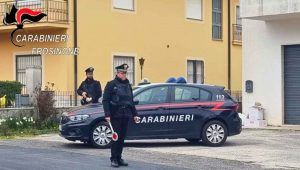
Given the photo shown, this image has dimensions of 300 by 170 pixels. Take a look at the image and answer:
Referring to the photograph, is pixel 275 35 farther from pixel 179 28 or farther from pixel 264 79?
pixel 179 28

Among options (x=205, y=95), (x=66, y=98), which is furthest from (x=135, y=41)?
(x=205, y=95)

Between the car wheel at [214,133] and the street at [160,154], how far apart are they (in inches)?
9.4

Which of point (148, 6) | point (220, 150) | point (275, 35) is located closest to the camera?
point (220, 150)

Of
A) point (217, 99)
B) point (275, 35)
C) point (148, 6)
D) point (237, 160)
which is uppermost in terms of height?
point (148, 6)

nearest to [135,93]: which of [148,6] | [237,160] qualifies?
[237,160]

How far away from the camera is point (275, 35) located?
73.9ft

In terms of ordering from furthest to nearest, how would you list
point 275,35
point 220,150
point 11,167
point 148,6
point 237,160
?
point 148,6, point 275,35, point 220,150, point 237,160, point 11,167

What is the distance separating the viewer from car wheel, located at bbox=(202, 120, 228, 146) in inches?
632

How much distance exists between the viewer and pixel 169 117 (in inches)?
624

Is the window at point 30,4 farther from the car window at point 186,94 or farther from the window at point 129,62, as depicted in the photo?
the car window at point 186,94

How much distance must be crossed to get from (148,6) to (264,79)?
8849 mm

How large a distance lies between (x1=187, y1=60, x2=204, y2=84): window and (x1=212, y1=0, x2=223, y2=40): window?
180 cm

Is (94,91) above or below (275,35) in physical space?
below

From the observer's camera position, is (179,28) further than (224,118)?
Yes
